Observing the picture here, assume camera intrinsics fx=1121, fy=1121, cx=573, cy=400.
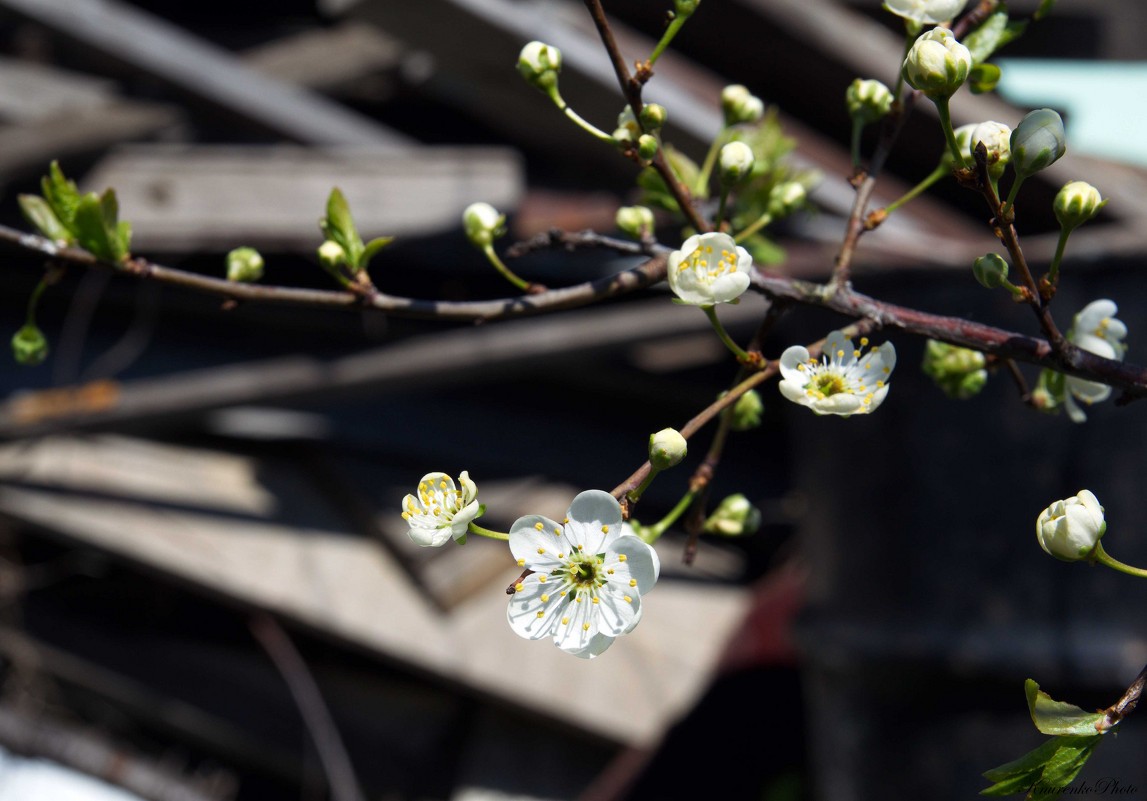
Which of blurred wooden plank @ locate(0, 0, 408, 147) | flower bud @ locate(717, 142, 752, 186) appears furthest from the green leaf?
blurred wooden plank @ locate(0, 0, 408, 147)

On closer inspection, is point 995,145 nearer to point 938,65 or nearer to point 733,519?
point 938,65

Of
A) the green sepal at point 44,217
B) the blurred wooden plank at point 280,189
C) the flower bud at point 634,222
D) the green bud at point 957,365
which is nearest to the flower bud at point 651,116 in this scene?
the flower bud at point 634,222

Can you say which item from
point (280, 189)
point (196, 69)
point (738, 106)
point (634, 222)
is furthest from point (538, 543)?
point (196, 69)

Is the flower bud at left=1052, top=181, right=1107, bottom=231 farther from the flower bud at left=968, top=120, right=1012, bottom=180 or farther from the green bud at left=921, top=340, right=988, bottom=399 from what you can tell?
the green bud at left=921, top=340, right=988, bottom=399

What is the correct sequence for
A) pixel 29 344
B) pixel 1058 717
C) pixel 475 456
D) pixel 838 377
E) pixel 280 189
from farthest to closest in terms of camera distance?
pixel 475 456
pixel 280 189
pixel 29 344
pixel 838 377
pixel 1058 717

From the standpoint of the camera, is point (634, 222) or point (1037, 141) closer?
point (1037, 141)

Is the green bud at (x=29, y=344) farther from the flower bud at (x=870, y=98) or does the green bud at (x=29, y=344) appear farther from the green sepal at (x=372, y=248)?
the flower bud at (x=870, y=98)
